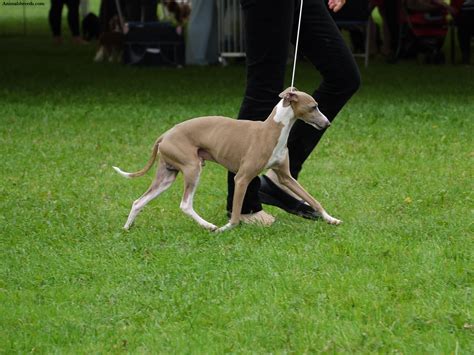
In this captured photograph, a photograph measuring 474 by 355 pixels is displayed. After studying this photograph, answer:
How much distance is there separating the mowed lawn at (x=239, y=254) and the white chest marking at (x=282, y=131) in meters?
0.37

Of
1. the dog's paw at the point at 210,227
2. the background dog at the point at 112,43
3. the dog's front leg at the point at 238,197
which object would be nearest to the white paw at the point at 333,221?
the dog's front leg at the point at 238,197

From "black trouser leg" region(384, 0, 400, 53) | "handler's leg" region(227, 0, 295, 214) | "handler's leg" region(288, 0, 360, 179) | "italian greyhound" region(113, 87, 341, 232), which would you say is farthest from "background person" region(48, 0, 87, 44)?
"italian greyhound" region(113, 87, 341, 232)

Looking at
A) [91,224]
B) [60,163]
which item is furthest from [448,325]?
[60,163]

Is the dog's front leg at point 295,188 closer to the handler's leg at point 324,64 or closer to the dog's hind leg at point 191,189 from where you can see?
the handler's leg at point 324,64

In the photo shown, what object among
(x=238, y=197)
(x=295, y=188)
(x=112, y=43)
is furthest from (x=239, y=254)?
(x=112, y=43)

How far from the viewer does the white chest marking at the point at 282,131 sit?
19.0ft

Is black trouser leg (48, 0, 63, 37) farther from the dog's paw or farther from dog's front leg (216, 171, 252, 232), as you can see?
dog's front leg (216, 171, 252, 232)

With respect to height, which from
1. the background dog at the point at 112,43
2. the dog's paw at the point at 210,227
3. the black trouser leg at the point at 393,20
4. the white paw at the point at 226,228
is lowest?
the background dog at the point at 112,43

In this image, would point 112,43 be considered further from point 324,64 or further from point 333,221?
point 333,221

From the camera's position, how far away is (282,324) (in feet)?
14.2

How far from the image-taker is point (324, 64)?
6.00 metres

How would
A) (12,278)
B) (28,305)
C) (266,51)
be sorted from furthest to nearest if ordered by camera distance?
(266,51) → (12,278) → (28,305)

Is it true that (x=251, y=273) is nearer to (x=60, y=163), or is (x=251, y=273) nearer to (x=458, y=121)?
(x=60, y=163)

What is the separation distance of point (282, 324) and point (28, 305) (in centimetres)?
114
